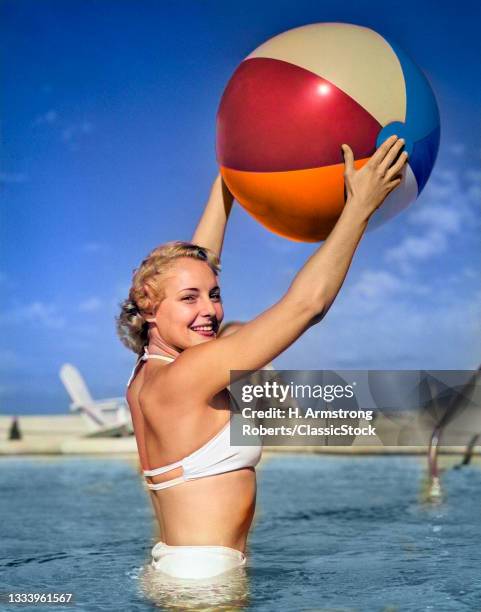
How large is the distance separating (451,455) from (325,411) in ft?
31.9

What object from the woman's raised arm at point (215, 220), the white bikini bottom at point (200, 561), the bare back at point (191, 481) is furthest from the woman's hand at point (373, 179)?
the white bikini bottom at point (200, 561)

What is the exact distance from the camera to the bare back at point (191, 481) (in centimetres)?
251

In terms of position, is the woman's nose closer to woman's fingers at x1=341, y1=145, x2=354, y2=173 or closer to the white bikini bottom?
woman's fingers at x1=341, y1=145, x2=354, y2=173

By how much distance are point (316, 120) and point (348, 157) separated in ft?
1.19

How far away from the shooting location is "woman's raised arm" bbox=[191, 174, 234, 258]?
3.24 metres

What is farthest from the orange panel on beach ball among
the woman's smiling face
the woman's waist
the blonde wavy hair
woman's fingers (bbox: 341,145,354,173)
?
the woman's waist

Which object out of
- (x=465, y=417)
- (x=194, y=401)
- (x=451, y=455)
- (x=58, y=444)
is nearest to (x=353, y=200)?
(x=194, y=401)

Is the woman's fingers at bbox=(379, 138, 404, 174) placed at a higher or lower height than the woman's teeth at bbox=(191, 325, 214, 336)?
higher

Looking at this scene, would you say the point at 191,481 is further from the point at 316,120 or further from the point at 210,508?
the point at 316,120

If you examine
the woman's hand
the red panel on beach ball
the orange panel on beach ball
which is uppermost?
the red panel on beach ball

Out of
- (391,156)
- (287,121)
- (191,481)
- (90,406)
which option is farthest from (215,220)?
(90,406)

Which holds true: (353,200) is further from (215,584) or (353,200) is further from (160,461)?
(215,584)

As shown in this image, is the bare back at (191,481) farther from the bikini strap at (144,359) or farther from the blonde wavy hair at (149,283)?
the blonde wavy hair at (149,283)

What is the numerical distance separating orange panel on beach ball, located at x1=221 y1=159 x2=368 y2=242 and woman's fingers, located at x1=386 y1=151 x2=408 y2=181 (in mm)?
218
